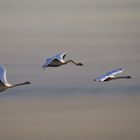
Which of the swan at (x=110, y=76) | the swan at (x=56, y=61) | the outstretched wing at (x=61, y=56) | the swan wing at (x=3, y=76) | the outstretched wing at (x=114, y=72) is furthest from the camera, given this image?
the outstretched wing at (x=61, y=56)

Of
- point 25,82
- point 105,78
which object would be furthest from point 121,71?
point 25,82

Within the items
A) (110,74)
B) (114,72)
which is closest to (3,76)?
(110,74)

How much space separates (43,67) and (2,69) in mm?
3116

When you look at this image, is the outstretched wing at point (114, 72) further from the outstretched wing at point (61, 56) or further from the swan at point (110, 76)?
the outstretched wing at point (61, 56)

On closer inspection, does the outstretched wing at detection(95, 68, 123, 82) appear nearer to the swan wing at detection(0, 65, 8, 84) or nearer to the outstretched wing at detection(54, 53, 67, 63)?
the outstretched wing at detection(54, 53, 67, 63)

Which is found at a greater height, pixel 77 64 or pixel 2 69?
pixel 77 64

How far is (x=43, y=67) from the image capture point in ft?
90.5

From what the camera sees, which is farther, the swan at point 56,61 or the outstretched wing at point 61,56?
the outstretched wing at point 61,56

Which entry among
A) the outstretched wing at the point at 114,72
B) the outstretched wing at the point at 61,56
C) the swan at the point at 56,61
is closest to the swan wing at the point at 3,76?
the swan at the point at 56,61

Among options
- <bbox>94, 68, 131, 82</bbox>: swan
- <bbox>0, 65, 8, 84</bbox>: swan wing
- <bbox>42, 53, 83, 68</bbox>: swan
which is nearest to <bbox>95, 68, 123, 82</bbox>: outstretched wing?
<bbox>94, 68, 131, 82</bbox>: swan

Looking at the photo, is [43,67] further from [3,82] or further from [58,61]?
[3,82]

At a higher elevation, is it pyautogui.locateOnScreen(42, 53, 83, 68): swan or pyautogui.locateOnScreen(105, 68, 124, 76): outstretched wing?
pyautogui.locateOnScreen(42, 53, 83, 68): swan

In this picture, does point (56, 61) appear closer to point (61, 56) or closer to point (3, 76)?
point (61, 56)

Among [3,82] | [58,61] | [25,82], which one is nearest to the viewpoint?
[3,82]
